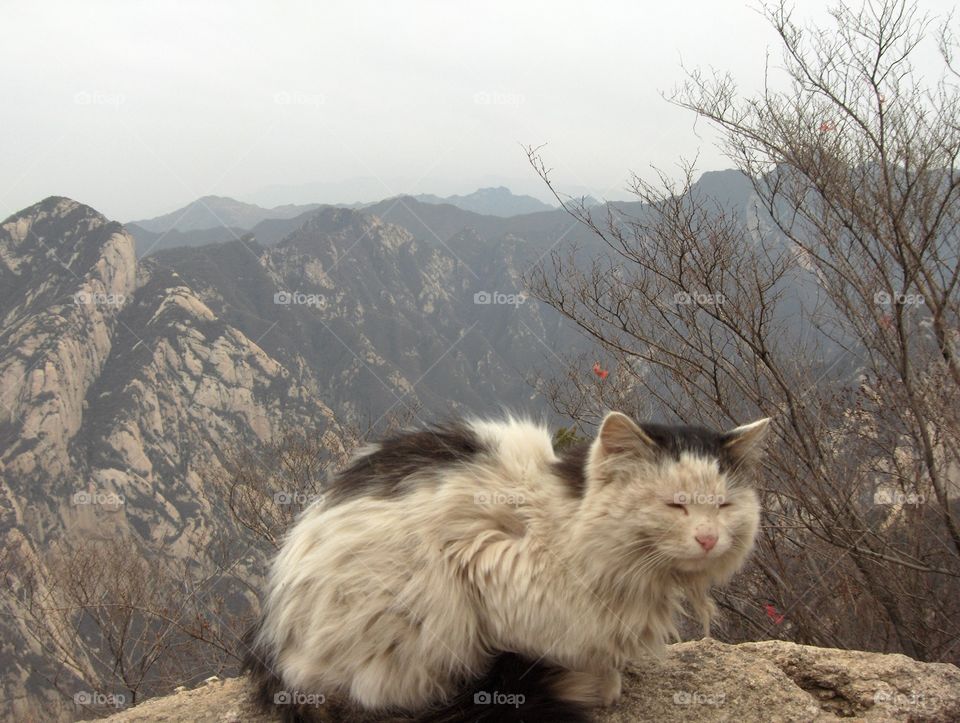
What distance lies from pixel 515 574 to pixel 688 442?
0.90m

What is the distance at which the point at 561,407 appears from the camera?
11312 mm

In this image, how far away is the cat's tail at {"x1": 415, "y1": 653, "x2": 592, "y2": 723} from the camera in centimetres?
306

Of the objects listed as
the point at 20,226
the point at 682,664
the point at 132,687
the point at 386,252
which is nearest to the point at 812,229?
the point at 682,664

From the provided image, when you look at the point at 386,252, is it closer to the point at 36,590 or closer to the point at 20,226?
the point at 20,226

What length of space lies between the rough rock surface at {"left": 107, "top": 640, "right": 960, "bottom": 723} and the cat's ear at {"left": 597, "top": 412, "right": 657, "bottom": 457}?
1.28m

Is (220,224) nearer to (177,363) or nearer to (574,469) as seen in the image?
(177,363)

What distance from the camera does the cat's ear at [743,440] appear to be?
10.8 ft

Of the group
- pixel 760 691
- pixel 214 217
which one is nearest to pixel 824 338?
pixel 760 691

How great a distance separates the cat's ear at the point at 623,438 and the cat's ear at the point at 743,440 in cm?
39

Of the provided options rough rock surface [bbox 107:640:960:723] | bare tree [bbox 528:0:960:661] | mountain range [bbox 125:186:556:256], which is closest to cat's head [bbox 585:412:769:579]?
rough rock surface [bbox 107:640:960:723]

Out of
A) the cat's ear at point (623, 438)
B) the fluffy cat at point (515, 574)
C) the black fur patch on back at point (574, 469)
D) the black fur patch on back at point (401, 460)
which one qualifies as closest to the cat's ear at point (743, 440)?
the fluffy cat at point (515, 574)

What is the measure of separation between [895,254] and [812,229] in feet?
3.23

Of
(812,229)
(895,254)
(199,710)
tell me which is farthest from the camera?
(812,229)

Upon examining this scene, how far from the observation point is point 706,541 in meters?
2.95
